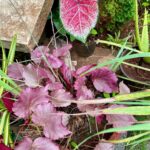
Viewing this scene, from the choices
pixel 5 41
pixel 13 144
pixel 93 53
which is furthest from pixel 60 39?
pixel 13 144

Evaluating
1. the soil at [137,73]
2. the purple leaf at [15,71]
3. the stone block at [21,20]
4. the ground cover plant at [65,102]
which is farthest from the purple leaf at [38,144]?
the soil at [137,73]

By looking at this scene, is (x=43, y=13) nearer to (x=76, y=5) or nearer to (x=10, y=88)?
(x=76, y=5)

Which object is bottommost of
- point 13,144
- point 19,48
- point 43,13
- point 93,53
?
point 13,144

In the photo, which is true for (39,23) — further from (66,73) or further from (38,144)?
(38,144)

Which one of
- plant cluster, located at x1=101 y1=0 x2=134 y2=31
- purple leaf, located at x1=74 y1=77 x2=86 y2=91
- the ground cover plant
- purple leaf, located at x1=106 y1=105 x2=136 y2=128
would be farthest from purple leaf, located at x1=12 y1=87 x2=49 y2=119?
plant cluster, located at x1=101 y1=0 x2=134 y2=31

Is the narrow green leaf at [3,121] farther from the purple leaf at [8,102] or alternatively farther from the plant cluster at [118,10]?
the plant cluster at [118,10]

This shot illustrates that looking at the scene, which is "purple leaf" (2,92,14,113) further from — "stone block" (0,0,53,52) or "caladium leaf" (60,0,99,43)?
"caladium leaf" (60,0,99,43)

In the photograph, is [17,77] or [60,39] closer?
[17,77]

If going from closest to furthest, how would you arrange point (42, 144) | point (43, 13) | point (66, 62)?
point (42, 144) → point (66, 62) → point (43, 13)
